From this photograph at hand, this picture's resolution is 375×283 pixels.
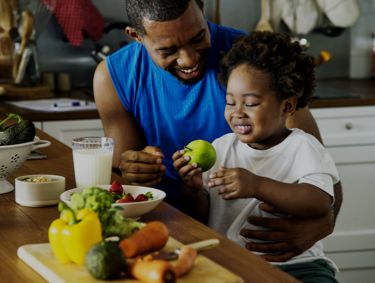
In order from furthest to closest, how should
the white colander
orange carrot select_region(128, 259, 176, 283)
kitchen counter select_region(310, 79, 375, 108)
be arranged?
kitchen counter select_region(310, 79, 375, 108), the white colander, orange carrot select_region(128, 259, 176, 283)

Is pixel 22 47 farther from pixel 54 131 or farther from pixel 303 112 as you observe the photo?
pixel 303 112

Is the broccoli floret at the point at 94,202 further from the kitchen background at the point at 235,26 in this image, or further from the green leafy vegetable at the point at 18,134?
the kitchen background at the point at 235,26

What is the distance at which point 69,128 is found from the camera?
140 inches

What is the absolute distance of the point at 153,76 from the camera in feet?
8.56

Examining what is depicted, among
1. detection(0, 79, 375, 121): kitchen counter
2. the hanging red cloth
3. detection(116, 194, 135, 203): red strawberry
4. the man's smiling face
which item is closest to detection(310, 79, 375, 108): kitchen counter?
detection(0, 79, 375, 121): kitchen counter

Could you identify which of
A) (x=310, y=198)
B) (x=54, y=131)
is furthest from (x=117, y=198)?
(x=54, y=131)

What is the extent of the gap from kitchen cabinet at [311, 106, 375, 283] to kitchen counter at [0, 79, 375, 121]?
4 cm

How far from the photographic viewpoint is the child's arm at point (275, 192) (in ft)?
6.68

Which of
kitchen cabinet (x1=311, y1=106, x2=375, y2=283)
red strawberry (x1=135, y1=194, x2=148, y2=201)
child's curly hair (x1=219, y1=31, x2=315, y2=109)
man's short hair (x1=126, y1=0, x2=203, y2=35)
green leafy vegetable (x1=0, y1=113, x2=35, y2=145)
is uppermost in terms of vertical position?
man's short hair (x1=126, y1=0, x2=203, y2=35)

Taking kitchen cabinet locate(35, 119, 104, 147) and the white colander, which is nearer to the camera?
the white colander

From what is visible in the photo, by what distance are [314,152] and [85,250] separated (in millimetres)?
960

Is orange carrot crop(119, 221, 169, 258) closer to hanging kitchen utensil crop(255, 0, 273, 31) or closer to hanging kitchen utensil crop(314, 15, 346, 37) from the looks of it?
hanging kitchen utensil crop(255, 0, 273, 31)

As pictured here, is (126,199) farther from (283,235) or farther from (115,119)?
(115,119)

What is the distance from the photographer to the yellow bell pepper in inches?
56.5
